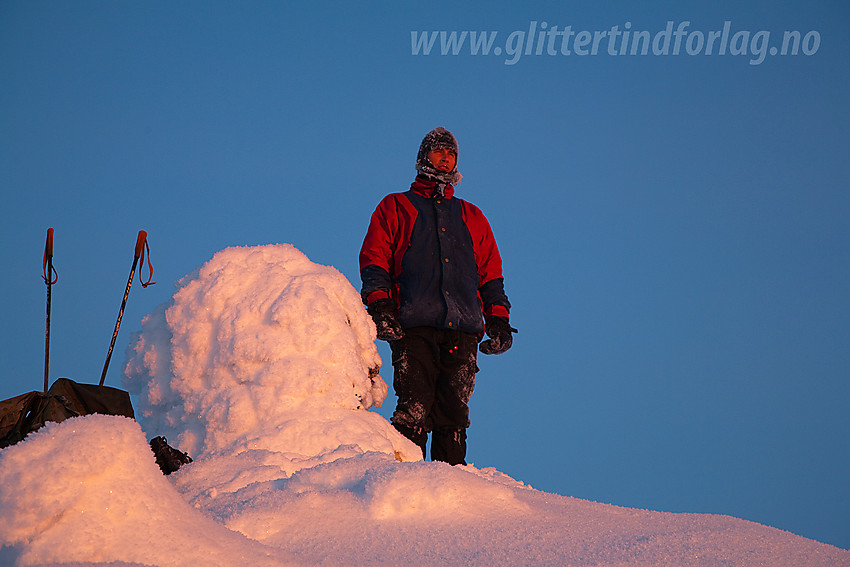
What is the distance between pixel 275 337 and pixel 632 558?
78.2 inches

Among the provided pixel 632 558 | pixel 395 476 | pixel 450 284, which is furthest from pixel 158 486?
pixel 450 284

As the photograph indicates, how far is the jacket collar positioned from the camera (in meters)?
4.24

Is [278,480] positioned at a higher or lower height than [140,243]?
lower

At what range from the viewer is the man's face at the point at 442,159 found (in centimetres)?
430

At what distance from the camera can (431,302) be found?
396 cm

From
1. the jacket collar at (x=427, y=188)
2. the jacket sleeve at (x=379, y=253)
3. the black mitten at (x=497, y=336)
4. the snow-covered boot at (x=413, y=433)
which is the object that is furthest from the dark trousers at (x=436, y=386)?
the jacket collar at (x=427, y=188)

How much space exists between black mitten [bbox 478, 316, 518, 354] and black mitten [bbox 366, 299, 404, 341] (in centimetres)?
61

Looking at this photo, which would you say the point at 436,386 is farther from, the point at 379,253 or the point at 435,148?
the point at 435,148

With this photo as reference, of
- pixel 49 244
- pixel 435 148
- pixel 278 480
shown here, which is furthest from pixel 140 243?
pixel 435 148

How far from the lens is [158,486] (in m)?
2.00

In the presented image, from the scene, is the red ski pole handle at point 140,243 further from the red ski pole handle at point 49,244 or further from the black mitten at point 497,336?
the black mitten at point 497,336

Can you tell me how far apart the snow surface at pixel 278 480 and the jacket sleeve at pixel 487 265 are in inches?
33.0

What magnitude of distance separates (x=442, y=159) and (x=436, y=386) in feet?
4.42

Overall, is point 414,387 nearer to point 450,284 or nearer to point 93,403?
point 450,284
